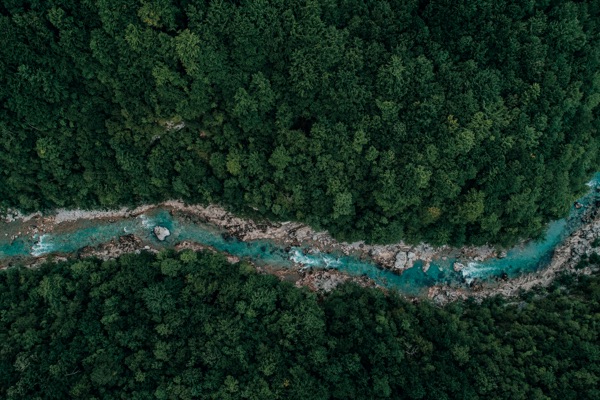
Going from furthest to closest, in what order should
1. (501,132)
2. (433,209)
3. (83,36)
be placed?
(433,209) → (501,132) → (83,36)

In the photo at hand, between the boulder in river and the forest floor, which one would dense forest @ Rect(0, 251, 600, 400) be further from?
the forest floor

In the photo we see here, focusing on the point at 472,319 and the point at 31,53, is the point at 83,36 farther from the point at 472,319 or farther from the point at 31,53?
the point at 472,319

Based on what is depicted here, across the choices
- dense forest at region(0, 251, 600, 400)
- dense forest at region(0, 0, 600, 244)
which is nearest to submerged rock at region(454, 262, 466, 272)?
dense forest at region(0, 0, 600, 244)

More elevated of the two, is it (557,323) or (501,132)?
(501,132)

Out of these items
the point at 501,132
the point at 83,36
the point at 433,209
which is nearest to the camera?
Result: the point at 83,36

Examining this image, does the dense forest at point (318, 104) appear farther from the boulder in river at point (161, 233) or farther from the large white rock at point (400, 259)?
the boulder in river at point (161, 233)

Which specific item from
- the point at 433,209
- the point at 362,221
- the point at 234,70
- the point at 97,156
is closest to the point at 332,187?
the point at 362,221

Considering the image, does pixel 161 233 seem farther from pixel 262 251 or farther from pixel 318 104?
pixel 318 104
